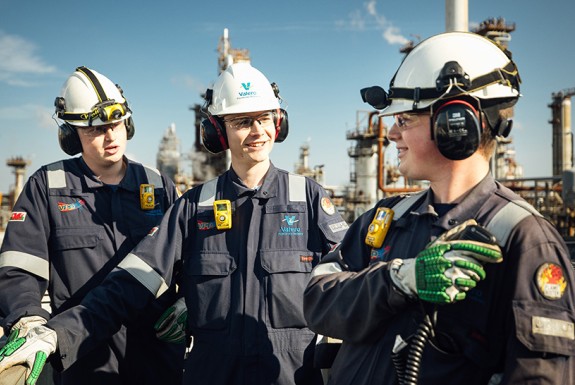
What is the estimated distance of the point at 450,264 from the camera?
1.48 m

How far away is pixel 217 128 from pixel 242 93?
10.0 inches

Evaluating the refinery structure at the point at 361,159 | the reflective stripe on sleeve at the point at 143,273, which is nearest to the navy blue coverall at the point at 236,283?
the reflective stripe on sleeve at the point at 143,273

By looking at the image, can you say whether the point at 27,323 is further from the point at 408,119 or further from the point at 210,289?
the point at 408,119

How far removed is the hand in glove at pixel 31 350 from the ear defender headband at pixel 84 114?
1436 millimetres

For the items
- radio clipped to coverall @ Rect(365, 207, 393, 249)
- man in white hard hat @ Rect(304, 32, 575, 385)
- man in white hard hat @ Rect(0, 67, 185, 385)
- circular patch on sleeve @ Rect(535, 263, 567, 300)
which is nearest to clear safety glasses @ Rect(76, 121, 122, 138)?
man in white hard hat @ Rect(0, 67, 185, 385)

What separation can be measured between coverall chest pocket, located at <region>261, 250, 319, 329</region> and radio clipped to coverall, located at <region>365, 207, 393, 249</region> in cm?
76

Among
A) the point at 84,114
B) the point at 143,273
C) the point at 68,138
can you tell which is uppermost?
the point at 84,114

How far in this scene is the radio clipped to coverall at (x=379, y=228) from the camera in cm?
197

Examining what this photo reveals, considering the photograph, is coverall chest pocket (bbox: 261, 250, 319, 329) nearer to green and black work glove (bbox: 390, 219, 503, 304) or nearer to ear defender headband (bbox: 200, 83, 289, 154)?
ear defender headband (bbox: 200, 83, 289, 154)

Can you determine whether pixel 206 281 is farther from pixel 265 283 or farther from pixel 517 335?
pixel 517 335

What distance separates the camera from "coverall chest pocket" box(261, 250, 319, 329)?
2.63 meters

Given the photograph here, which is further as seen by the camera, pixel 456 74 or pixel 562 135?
pixel 562 135

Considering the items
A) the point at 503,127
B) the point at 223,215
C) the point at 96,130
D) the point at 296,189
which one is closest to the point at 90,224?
the point at 96,130

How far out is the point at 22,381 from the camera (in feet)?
6.87
